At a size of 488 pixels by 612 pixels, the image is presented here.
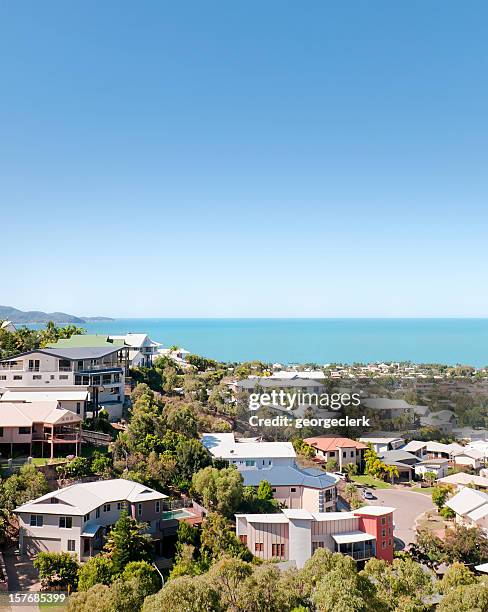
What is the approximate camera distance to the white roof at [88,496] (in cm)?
1423

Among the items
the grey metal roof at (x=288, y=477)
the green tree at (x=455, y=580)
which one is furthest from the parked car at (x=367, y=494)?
the green tree at (x=455, y=580)

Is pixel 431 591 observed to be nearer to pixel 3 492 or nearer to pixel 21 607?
pixel 21 607

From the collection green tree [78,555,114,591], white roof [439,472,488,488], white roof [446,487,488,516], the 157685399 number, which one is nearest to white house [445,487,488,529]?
white roof [446,487,488,516]

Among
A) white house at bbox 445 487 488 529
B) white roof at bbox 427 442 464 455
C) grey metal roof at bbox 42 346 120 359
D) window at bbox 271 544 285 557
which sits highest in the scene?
grey metal roof at bbox 42 346 120 359

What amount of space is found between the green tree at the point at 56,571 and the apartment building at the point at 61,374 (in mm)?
9264

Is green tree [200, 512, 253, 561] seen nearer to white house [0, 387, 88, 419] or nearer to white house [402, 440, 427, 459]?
white house [0, 387, 88, 419]

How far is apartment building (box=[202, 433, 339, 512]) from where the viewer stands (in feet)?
66.0

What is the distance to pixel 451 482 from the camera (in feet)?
86.7

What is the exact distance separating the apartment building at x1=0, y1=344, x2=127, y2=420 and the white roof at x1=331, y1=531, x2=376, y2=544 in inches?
428

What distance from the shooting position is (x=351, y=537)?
54.4 ft

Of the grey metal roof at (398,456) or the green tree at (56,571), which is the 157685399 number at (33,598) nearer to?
the green tree at (56,571)

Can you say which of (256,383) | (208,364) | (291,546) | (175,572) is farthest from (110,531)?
(208,364)

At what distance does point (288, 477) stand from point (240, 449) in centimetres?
389

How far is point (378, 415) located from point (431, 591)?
84.9 feet
